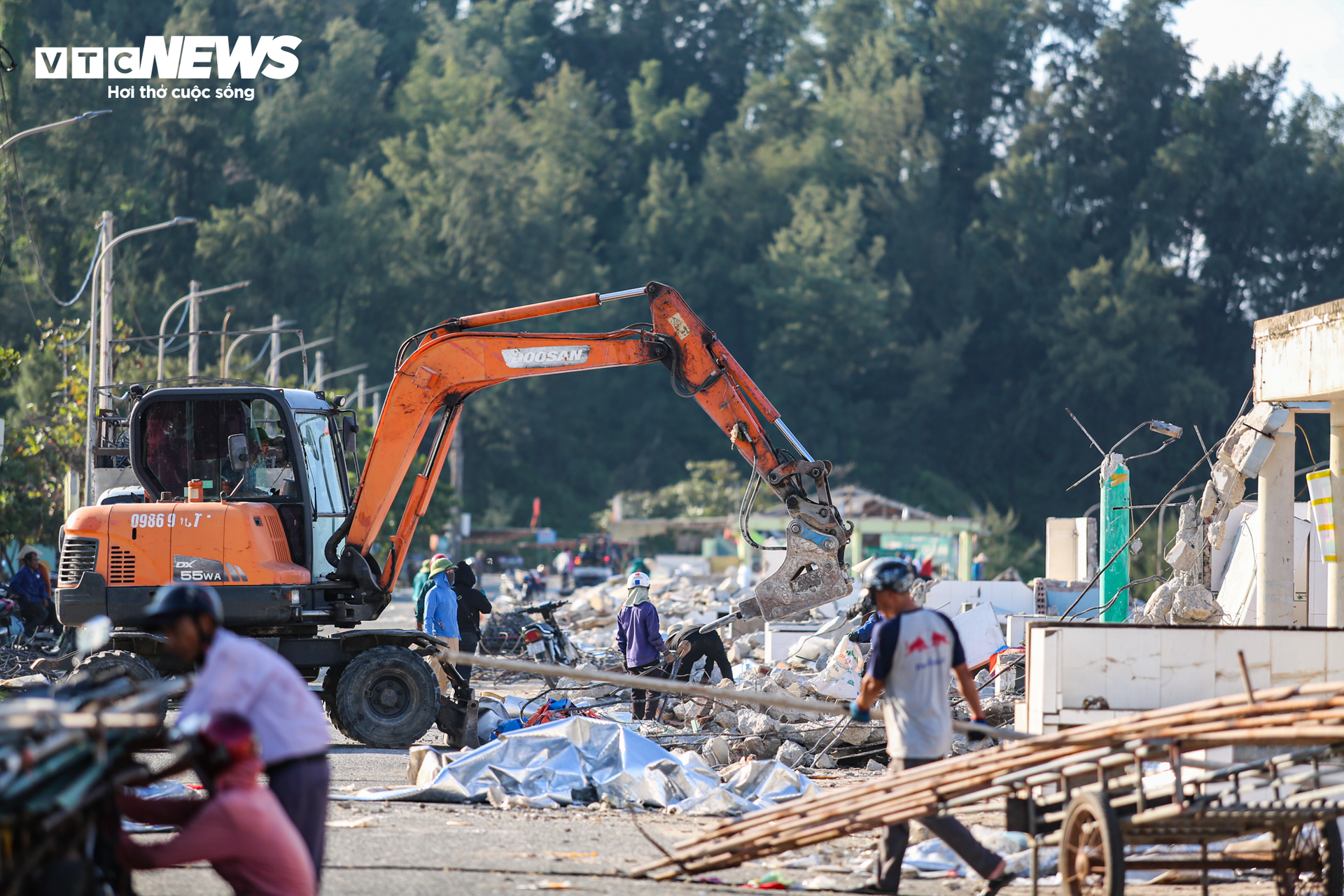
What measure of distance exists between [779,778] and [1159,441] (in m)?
61.6

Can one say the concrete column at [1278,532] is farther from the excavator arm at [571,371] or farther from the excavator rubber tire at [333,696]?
the excavator rubber tire at [333,696]

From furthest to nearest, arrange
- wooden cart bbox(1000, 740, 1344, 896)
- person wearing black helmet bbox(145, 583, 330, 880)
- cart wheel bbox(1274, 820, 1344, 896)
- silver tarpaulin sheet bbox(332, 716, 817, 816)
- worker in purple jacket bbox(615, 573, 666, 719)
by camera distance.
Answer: worker in purple jacket bbox(615, 573, 666, 719) → silver tarpaulin sheet bbox(332, 716, 817, 816) → cart wheel bbox(1274, 820, 1344, 896) → wooden cart bbox(1000, 740, 1344, 896) → person wearing black helmet bbox(145, 583, 330, 880)

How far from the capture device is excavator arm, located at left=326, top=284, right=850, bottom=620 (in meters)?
14.5

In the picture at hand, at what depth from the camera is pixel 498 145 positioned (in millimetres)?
82938

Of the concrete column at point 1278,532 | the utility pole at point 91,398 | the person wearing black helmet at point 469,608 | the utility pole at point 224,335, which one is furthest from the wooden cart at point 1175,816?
the utility pole at point 91,398

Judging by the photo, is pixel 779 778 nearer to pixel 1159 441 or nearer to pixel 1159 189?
pixel 1159 441

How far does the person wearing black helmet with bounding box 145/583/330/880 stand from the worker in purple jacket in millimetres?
9405

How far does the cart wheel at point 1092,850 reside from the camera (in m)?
7.02

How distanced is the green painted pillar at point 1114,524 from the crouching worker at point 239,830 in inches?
523

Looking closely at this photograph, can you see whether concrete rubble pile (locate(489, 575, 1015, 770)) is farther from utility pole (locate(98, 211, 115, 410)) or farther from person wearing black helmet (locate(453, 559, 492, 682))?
utility pole (locate(98, 211, 115, 410))

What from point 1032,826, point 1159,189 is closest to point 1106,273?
point 1159,189

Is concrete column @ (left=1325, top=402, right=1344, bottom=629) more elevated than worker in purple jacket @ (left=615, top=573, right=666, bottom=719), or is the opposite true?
concrete column @ (left=1325, top=402, right=1344, bottom=629)

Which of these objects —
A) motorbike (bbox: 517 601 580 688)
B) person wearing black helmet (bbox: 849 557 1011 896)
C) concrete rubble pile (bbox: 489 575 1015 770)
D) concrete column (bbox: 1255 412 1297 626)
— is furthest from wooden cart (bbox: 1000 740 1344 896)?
motorbike (bbox: 517 601 580 688)

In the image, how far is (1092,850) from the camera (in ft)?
24.1
